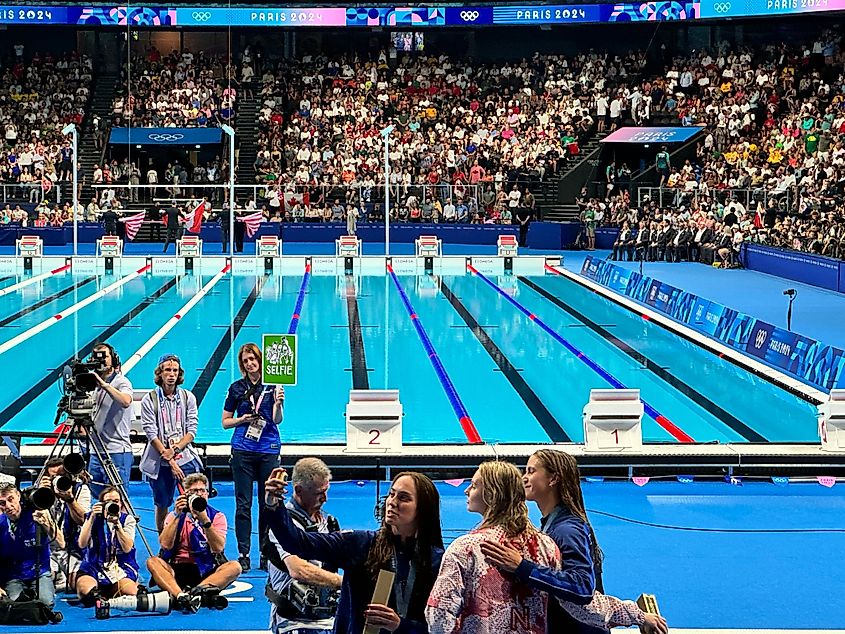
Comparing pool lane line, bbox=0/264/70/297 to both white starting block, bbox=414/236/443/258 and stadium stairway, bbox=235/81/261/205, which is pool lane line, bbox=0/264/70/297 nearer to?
white starting block, bbox=414/236/443/258

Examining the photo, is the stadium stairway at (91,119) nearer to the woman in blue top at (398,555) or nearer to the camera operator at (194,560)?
the camera operator at (194,560)

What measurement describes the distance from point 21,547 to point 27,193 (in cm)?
3616

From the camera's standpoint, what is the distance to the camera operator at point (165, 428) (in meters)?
8.45

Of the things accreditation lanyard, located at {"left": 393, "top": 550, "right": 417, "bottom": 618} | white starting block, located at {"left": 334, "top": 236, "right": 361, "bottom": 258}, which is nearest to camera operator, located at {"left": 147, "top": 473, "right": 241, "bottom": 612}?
accreditation lanyard, located at {"left": 393, "top": 550, "right": 417, "bottom": 618}

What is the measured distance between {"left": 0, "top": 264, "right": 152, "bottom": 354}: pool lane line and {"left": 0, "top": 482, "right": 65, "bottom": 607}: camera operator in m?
11.9

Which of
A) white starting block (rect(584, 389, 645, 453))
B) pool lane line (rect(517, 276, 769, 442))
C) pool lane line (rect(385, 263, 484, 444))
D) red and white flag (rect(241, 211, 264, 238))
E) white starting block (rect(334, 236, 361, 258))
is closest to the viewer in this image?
white starting block (rect(584, 389, 645, 453))

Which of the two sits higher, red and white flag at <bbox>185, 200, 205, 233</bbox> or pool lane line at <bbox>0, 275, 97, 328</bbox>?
red and white flag at <bbox>185, 200, 205, 233</bbox>

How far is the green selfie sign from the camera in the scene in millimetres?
9836

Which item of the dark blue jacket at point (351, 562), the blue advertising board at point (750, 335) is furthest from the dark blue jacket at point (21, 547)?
the blue advertising board at point (750, 335)

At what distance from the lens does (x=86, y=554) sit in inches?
298

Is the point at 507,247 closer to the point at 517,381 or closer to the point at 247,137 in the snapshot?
the point at 247,137

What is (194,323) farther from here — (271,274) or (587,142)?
(587,142)

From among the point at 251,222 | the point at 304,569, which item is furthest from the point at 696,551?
the point at 251,222

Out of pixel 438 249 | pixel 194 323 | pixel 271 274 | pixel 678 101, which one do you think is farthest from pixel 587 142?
pixel 194 323
